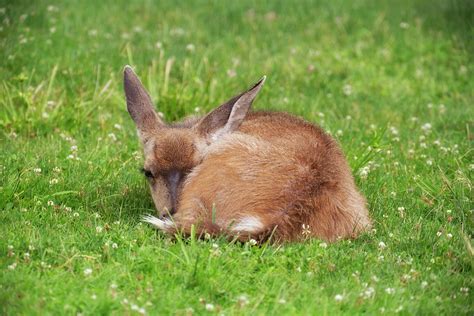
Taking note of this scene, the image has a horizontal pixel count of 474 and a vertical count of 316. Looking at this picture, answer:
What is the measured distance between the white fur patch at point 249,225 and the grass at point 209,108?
12 centimetres

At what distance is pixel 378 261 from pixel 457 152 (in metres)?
2.80

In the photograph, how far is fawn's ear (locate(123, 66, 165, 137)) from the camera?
300 inches

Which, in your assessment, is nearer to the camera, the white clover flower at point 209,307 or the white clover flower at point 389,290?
the white clover flower at point 209,307

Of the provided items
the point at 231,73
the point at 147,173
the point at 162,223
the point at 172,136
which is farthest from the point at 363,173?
the point at 231,73

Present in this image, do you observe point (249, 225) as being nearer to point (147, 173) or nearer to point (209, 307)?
point (209, 307)

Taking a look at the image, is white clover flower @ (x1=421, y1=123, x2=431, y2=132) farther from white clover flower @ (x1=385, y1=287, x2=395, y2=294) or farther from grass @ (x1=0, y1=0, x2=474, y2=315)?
white clover flower @ (x1=385, y1=287, x2=395, y2=294)

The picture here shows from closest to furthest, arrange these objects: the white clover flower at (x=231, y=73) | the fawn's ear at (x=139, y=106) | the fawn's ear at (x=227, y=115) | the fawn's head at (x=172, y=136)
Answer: the fawn's head at (x=172, y=136) → the fawn's ear at (x=227, y=115) → the fawn's ear at (x=139, y=106) → the white clover flower at (x=231, y=73)

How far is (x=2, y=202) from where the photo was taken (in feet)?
21.6

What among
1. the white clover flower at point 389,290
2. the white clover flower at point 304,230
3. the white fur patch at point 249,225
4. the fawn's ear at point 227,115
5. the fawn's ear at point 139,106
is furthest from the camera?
the fawn's ear at point 139,106

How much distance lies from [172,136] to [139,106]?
68 cm

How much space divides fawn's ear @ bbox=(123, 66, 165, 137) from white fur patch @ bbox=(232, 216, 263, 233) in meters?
1.80

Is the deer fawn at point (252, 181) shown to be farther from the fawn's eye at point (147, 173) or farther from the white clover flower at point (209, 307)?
the white clover flower at point (209, 307)

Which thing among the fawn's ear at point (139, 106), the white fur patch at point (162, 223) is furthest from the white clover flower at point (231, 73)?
the white fur patch at point (162, 223)

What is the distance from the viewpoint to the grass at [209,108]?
17.6ft
